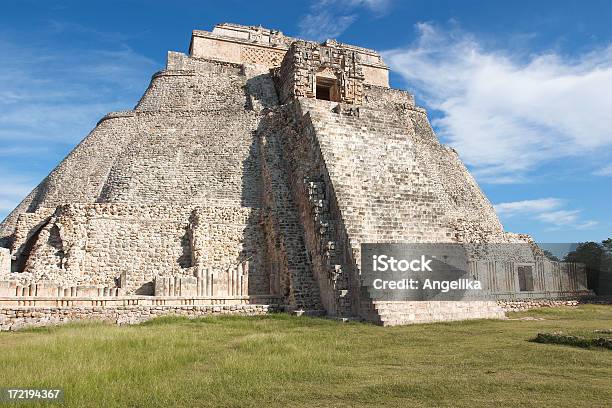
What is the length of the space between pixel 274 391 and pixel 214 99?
764 inches

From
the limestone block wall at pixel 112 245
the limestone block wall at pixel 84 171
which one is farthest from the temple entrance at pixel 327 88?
the limestone block wall at pixel 112 245

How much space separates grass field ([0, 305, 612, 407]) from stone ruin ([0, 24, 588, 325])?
2.69 meters

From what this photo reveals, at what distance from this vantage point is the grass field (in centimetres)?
506

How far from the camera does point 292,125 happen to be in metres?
17.4

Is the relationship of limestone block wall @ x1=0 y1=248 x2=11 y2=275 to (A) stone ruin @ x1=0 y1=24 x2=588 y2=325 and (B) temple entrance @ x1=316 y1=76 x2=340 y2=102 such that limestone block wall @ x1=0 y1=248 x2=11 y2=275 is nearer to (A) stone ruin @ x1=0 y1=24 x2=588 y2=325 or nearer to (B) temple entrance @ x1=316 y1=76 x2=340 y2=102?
(A) stone ruin @ x1=0 y1=24 x2=588 y2=325

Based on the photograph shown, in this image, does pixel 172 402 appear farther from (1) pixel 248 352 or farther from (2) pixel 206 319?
(2) pixel 206 319

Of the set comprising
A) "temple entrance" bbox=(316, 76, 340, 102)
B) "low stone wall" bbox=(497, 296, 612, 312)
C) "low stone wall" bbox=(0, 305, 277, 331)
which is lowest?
"low stone wall" bbox=(497, 296, 612, 312)

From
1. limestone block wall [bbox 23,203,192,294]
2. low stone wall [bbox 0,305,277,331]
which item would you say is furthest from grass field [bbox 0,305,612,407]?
limestone block wall [bbox 23,203,192,294]

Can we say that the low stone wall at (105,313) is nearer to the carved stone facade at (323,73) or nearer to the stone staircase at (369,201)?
the stone staircase at (369,201)

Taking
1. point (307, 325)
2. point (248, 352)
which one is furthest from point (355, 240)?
point (248, 352)

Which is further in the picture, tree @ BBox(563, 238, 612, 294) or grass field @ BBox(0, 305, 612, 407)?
tree @ BBox(563, 238, 612, 294)

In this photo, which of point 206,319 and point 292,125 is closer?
point 206,319

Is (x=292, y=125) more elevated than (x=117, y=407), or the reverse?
(x=292, y=125)

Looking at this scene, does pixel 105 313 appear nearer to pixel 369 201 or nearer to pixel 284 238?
pixel 284 238
